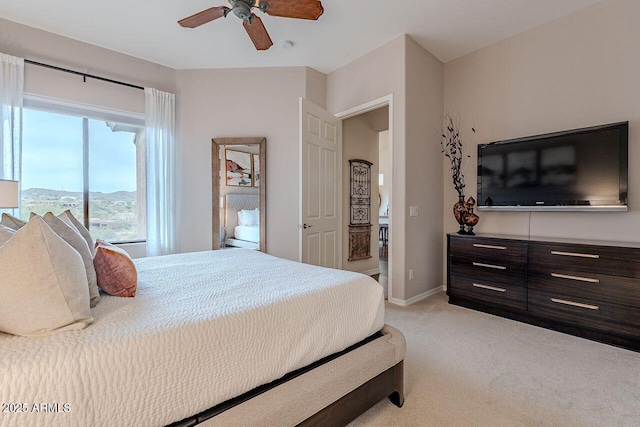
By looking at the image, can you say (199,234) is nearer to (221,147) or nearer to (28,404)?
(221,147)

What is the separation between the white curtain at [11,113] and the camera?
8.96ft

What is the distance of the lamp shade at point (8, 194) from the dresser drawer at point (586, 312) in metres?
4.11

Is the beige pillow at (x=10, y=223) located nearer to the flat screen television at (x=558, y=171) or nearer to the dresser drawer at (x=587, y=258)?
the dresser drawer at (x=587, y=258)

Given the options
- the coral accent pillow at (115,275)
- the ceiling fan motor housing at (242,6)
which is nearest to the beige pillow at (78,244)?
the coral accent pillow at (115,275)

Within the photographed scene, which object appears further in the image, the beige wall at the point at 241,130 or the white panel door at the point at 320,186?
the beige wall at the point at 241,130

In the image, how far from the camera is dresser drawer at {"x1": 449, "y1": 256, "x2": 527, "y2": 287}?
2665mm

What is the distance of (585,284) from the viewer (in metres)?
2.31

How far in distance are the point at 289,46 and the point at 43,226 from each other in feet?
10.2

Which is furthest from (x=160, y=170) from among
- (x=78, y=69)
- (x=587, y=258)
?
(x=587, y=258)

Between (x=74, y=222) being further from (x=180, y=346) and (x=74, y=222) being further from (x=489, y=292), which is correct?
(x=489, y=292)

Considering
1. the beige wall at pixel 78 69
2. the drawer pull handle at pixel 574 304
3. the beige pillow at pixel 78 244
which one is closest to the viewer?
the beige pillow at pixel 78 244

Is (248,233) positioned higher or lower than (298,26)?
lower

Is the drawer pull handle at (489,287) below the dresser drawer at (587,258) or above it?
below

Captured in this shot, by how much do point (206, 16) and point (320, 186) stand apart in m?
1.94
